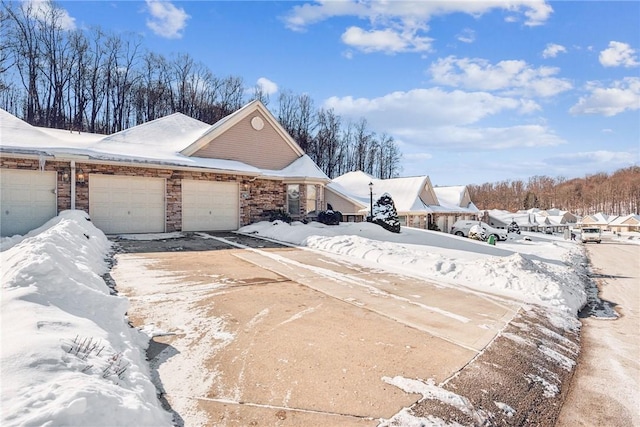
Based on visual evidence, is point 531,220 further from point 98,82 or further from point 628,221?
point 98,82

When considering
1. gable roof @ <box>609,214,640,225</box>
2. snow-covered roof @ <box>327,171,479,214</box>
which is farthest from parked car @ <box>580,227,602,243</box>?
gable roof @ <box>609,214,640,225</box>

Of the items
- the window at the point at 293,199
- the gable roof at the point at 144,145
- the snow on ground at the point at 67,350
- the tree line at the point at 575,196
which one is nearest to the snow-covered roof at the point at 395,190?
the window at the point at 293,199

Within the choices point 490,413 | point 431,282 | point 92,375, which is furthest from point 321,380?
point 431,282

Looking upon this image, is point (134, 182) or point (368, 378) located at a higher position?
point (134, 182)

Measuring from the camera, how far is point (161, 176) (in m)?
14.0

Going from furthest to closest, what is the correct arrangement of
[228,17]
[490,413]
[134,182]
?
[134,182]
[228,17]
[490,413]

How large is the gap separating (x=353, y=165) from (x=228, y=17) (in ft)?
119

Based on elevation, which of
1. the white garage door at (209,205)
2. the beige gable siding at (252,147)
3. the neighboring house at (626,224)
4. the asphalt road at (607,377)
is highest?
the beige gable siding at (252,147)

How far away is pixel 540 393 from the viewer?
364 centimetres

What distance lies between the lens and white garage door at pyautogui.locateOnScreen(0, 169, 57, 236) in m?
11.2

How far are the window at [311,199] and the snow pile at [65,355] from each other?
1450 centimetres

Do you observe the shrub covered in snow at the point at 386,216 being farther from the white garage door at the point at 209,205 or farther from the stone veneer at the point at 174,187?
the white garage door at the point at 209,205

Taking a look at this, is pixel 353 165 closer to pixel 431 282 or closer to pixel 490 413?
pixel 431 282

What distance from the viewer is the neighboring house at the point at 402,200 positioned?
25.5 m
